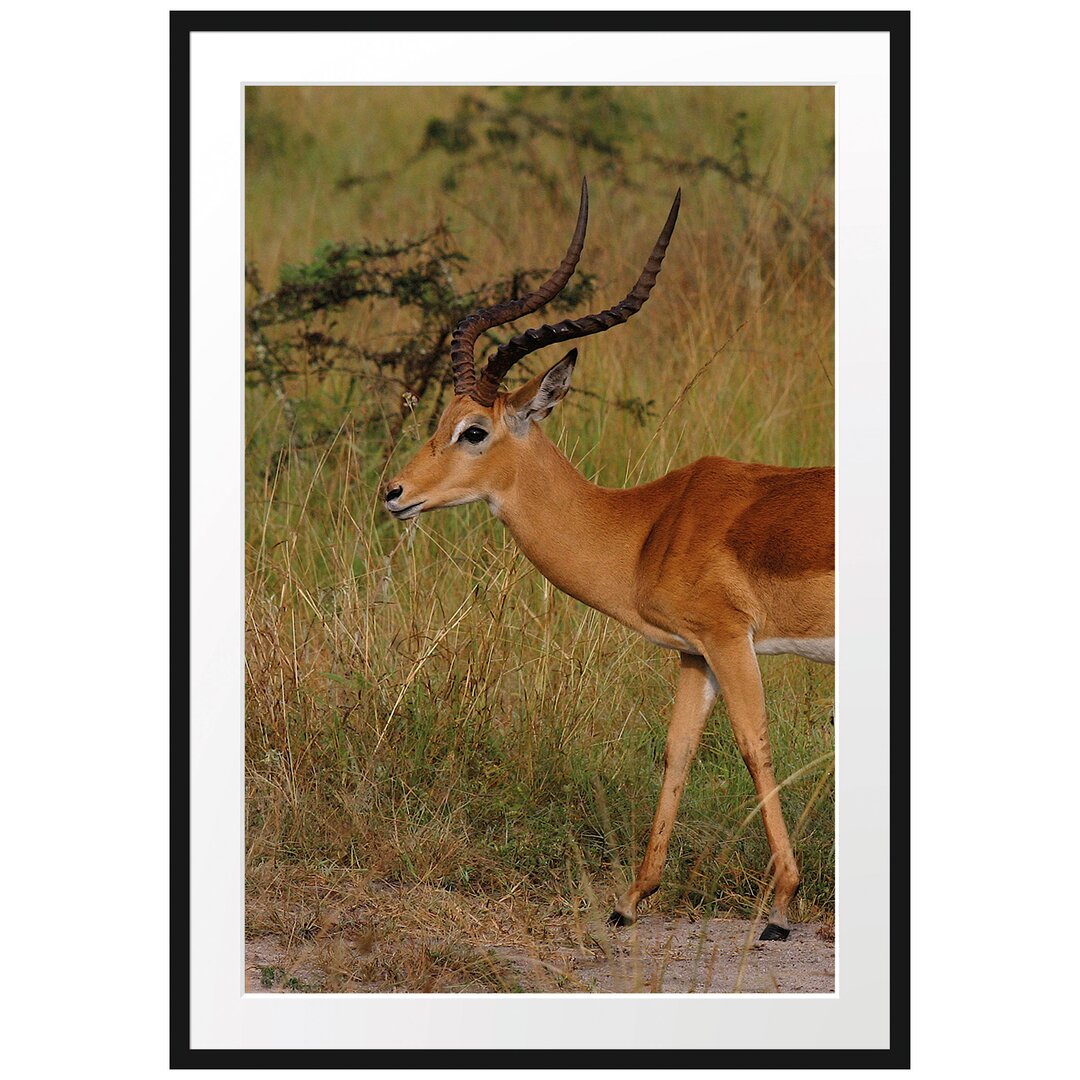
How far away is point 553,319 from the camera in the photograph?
30.6ft

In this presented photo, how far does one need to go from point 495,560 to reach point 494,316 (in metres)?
1.53

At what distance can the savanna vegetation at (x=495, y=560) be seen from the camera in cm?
603

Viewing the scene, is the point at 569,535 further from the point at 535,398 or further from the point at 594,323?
the point at 594,323

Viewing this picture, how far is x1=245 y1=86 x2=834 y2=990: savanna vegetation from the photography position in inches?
237

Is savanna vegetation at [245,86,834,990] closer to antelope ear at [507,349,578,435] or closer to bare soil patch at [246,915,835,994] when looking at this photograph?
bare soil patch at [246,915,835,994]

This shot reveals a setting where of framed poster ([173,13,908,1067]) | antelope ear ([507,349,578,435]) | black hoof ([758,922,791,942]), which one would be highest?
antelope ear ([507,349,578,435])

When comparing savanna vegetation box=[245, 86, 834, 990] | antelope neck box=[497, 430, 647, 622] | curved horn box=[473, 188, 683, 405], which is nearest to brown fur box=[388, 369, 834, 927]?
antelope neck box=[497, 430, 647, 622]

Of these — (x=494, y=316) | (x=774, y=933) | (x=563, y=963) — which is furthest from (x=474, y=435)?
(x=774, y=933)

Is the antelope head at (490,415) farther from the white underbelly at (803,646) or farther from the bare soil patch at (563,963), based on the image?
the bare soil patch at (563,963)

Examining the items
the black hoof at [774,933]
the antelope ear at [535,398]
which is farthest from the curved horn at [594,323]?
the black hoof at [774,933]

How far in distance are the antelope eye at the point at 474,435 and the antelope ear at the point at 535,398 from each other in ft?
0.37

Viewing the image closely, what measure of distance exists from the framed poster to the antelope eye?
1 cm

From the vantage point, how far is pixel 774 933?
5.78 m

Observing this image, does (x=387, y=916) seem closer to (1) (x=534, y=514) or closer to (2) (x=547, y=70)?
Result: (1) (x=534, y=514)
